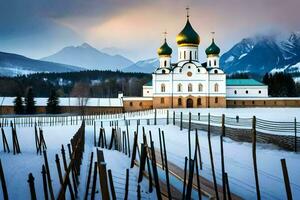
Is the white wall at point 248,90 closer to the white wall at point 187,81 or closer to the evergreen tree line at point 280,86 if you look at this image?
the white wall at point 187,81

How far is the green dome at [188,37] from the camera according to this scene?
168ft

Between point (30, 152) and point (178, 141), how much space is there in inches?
256

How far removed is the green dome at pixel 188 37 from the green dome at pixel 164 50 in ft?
7.08

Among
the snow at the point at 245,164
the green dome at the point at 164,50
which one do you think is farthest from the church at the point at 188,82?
the snow at the point at 245,164

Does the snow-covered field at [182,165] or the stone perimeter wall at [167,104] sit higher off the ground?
the stone perimeter wall at [167,104]

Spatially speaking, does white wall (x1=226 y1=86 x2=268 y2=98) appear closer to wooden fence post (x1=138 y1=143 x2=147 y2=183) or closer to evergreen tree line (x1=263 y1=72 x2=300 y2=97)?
evergreen tree line (x1=263 y1=72 x2=300 y2=97)

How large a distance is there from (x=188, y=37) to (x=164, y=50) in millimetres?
4229

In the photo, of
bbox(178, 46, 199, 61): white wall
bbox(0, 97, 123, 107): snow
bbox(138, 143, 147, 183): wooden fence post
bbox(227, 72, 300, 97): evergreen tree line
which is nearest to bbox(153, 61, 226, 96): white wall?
bbox(178, 46, 199, 61): white wall

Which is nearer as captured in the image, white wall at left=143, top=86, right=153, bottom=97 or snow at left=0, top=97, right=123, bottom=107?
snow at left=0, top=97, right=123, bottom=107

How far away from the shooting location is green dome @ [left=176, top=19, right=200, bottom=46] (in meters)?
51.1

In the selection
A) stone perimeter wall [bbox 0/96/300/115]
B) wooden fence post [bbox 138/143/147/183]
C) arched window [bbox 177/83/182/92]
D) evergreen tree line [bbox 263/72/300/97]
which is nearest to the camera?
wooden fence post [bbox 138/143/147/183]

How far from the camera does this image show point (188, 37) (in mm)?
51031

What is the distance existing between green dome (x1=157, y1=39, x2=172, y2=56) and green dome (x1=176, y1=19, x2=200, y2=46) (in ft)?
7.08

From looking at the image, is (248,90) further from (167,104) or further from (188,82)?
(167,104)
